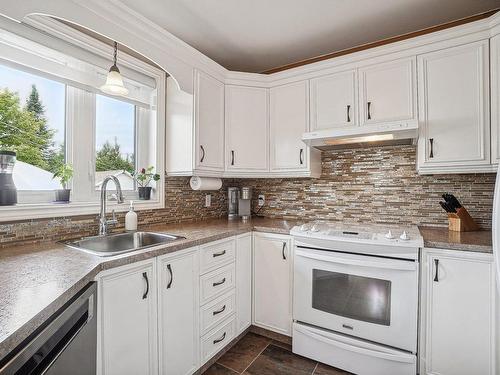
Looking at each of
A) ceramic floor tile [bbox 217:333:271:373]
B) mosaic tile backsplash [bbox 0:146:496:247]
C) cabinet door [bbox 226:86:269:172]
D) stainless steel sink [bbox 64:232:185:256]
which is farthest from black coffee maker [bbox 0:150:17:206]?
ceramic floor tile [bbox 217:333:271:373]

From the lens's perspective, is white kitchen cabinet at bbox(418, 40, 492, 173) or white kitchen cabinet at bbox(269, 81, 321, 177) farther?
white kitchen cabinet at bbox(269, 81, 321, 177)

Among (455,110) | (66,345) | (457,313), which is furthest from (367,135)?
(66,345)

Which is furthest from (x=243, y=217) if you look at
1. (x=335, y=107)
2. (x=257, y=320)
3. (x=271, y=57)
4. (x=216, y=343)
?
(x=271, y=57)

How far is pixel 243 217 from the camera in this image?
2721 millimetres

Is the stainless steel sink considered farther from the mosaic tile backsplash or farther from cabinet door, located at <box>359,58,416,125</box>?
cabinet door, located at <box>359,58,416,125</box>

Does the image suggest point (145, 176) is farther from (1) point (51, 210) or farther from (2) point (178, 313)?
(2) point (178, 313)

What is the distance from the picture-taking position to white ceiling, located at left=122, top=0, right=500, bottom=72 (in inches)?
72.4

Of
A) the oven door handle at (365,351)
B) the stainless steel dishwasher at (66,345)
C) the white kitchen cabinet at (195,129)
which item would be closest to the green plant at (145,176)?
the white kitchen cabinet at (195,129)

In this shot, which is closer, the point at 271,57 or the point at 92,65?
the point at 92,65

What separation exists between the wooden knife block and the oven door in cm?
59

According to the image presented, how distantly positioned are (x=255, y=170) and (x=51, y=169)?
1577 mm

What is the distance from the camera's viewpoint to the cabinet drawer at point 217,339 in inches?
71.0

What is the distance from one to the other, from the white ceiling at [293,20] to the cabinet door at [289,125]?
0.40 meters

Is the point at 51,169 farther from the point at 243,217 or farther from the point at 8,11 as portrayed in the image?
the point at 243,217
